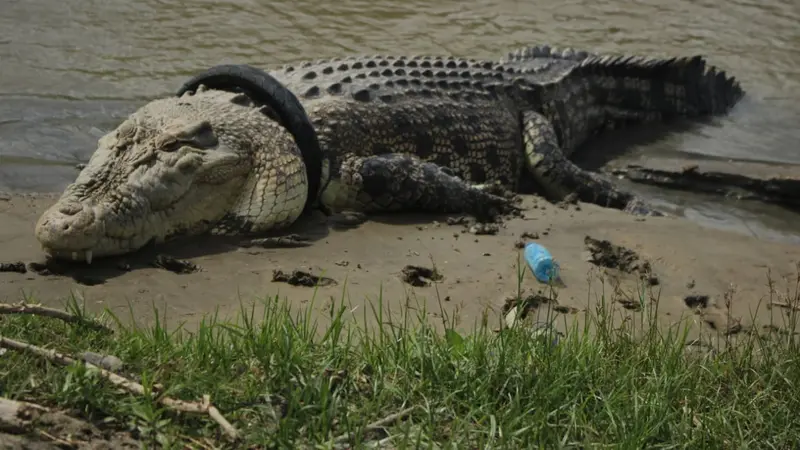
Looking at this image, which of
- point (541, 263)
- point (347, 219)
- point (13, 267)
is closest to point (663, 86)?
point (347, 219)

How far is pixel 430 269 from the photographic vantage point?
5.40 meters

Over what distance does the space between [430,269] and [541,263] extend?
594mm

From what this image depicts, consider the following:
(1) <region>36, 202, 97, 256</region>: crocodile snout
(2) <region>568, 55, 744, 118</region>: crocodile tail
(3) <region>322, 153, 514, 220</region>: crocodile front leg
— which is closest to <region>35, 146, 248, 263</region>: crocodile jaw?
(1) <region>36, 202, 97, 256</region>: crocodile snout

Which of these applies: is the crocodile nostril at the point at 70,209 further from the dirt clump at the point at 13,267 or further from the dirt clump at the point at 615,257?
the dirt clump at the point at 615,257

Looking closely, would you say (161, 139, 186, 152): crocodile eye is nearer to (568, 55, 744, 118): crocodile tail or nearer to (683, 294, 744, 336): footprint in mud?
(683, 294, 744, 336): footprint in mud

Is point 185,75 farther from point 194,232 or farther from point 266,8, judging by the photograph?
point 194,232

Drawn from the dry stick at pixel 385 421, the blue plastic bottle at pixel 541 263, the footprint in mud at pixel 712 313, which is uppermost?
the dry stick at pixel 385 421

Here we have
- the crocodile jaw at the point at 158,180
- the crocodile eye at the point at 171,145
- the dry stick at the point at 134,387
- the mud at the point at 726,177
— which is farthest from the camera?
the mud at the point at 726,177

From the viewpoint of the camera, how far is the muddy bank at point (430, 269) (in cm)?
486

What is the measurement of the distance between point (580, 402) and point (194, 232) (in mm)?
2867

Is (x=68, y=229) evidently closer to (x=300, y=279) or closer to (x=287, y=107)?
(x=300, y=279)

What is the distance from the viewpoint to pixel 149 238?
18.1 ft

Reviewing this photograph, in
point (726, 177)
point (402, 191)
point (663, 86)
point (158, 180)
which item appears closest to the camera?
point (158, 180)

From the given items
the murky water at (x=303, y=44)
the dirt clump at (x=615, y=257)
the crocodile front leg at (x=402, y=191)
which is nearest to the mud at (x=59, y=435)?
the dirt clump at (x=615, y=257)
